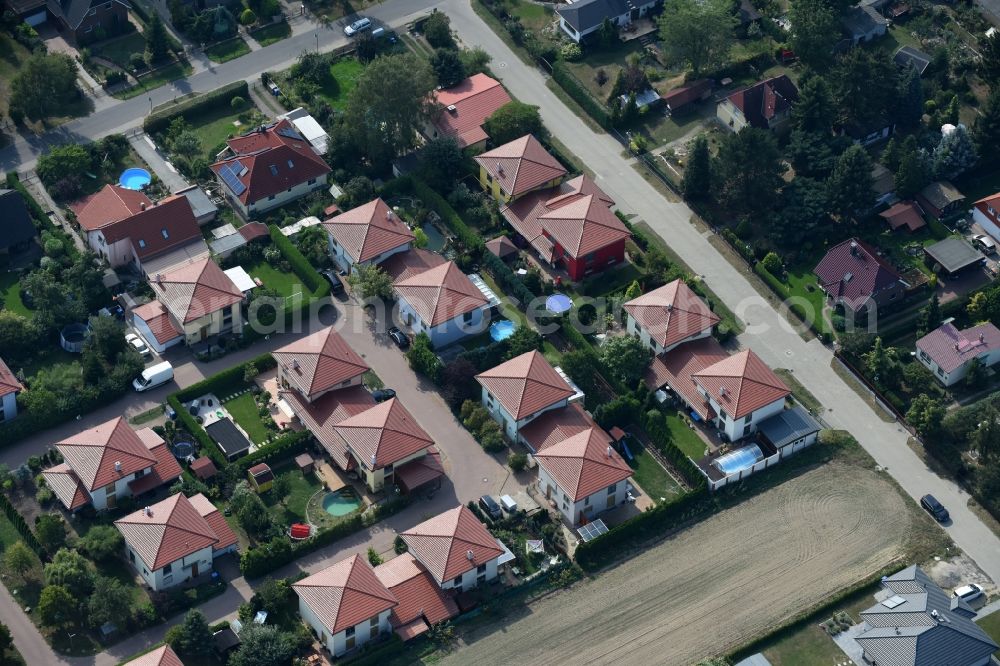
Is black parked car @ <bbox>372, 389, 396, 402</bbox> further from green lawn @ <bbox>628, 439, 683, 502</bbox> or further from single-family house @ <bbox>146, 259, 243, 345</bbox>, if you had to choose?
green lawn @ <bbox>628, 439, 683, 502</bbox>

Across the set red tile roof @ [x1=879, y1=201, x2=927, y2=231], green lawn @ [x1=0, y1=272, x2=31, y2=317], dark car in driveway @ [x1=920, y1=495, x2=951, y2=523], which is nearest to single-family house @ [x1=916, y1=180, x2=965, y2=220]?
red tile roof @ [x1=879, y1=201, x2=927, y2=231]

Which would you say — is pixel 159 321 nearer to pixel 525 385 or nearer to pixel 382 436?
pixel 382 436

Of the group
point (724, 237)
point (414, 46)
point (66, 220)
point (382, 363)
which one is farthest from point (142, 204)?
point (724, 237)

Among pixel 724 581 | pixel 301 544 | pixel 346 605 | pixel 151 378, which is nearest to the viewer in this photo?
pixel 346 605

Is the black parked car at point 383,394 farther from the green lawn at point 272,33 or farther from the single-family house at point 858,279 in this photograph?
the green lawn at point 272,33

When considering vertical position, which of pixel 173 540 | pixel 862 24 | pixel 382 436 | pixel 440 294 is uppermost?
pixel 862 24

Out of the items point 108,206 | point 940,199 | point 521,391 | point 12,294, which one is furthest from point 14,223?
point 940,199

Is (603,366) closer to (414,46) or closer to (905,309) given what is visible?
(905,309)
